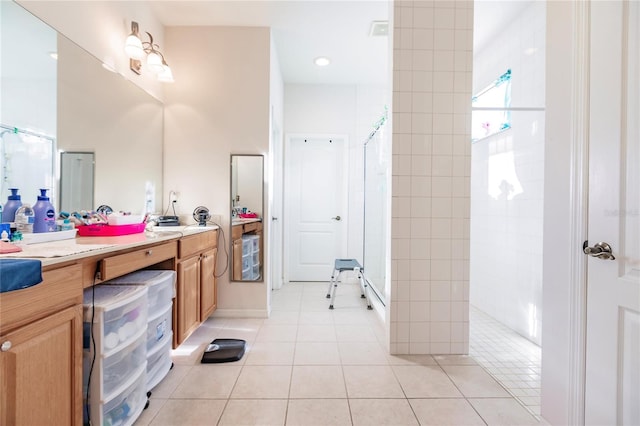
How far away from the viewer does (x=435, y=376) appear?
5.68 feet

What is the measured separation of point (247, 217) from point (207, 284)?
0.69 meters

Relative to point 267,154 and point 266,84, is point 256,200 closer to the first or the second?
point 267,154

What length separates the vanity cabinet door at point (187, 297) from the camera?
72.6 inches

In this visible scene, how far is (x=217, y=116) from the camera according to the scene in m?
2.62

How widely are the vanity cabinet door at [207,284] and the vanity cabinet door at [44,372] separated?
1197 mm

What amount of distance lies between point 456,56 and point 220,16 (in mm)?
1988

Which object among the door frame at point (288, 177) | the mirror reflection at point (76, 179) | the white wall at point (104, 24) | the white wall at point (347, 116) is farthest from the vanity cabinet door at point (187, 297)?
the white wall at point (347, 116)

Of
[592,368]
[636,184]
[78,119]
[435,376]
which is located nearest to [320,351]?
[435,376]

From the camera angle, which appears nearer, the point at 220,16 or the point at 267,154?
the point at 220,16

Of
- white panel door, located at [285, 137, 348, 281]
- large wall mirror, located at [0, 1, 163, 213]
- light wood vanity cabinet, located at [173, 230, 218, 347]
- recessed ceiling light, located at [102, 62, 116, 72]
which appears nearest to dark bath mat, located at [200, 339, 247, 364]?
light wood vanity cabinet, located at [173, 230, 218, 347]

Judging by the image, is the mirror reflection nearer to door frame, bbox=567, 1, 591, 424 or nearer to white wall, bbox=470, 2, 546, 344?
door frame, bbox=567, 1, 591, 424

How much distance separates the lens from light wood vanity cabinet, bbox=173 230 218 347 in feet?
6.07

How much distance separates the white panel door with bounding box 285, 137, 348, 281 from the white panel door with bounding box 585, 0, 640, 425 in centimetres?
294

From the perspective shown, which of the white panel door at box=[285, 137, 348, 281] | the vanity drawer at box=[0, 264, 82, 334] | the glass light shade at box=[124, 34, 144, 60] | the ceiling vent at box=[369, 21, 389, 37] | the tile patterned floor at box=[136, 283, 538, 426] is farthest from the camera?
the white panel door at box=[285, 137, 348, 281]
